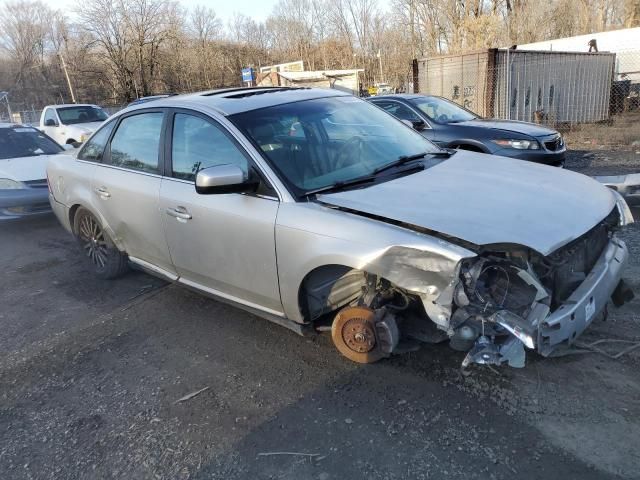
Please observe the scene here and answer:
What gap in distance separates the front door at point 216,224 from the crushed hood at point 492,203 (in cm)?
53

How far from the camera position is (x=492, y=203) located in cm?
283

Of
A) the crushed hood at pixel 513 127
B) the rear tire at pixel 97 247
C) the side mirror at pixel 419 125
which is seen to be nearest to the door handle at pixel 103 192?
the rear tire at pixel 97 247

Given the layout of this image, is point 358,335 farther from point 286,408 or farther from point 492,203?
point 492,203

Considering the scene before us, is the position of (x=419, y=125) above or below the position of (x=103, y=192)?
above

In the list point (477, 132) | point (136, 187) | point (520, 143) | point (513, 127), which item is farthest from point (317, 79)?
point (136, 187)

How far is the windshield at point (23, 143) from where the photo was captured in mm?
8094

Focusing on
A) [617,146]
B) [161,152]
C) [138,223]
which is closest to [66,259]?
[138,223]

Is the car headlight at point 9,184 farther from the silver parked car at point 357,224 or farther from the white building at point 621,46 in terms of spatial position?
the white building at point 621,46

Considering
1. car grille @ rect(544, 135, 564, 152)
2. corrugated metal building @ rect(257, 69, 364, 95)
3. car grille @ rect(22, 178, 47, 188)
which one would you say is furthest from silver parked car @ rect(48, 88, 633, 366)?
corrugated metal building @ rect(257, 69, 364, 95)

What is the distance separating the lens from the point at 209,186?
9.84ft

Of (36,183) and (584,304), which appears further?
(36,183)

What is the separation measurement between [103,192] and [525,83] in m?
12.0

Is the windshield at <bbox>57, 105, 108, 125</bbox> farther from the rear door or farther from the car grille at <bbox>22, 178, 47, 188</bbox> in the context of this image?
the rear door

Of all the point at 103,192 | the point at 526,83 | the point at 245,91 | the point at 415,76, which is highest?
the point at 415,76
